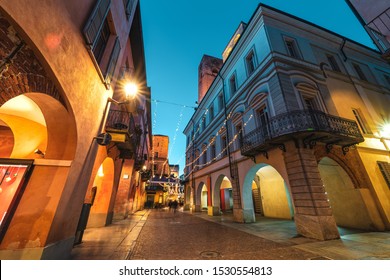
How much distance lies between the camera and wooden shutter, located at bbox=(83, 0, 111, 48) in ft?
12.9

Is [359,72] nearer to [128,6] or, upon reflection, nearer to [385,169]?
[385,169]

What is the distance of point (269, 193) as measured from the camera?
12648 mm

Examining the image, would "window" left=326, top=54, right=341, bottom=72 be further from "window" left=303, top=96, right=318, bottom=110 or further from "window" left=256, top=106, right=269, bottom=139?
"window" left=256, top=106, right=269, bottom=139

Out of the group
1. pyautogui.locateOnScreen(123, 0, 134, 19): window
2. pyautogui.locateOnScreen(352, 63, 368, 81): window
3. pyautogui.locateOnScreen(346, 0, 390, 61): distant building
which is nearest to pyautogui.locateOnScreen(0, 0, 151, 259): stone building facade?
pyautogui.locateOnScreen(123, 0, 134, 19): window

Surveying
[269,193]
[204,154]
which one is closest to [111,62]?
[204,154]

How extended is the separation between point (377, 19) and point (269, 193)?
1205 cm

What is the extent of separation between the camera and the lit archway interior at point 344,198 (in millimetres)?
7320

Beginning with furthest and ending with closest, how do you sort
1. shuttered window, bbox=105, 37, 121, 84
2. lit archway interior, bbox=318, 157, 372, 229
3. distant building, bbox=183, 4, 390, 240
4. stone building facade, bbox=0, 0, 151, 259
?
lit archway interior, bbox=318, 157, 372, 229, distant building, bbox=183, 4, 390, 240, shuttered window, bbox=105, 37, 121, 84, stone building facade, bbox=0, 0, 151, 259

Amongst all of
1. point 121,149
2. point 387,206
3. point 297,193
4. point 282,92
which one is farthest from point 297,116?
point 121,149

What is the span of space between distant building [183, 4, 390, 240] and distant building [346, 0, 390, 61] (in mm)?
2294
